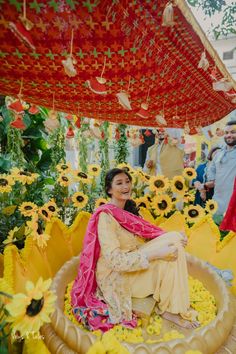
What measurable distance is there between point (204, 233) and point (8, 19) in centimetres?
207

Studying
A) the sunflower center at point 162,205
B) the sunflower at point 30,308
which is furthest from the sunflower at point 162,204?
the sunflower at point 30,308

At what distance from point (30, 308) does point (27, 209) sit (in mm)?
1627

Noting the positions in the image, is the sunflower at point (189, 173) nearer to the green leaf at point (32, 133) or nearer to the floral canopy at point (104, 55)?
the floral canopy at point (104, 55)

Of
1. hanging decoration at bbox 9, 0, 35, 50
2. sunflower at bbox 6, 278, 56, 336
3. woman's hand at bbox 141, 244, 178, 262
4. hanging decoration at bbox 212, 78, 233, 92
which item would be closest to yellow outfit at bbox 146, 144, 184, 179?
woman's hand at bbox 141, 244, 178, 262

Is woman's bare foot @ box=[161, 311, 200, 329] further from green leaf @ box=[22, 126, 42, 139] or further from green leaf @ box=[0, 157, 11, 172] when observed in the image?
green leaf @ box=[22, 126, 42, 139]

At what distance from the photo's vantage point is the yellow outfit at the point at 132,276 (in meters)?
1.68

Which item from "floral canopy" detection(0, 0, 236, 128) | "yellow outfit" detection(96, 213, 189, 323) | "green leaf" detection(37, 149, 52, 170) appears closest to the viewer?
"floral canopy" detection(0, 0, 236, 128)

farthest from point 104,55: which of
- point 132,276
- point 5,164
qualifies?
point 5,164

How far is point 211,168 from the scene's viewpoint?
3691 millimetres

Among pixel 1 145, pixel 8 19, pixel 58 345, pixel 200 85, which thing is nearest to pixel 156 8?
pixel 8 19

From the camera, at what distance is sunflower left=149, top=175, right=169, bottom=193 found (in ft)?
8.53

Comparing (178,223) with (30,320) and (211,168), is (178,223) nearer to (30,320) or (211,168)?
(211,168)

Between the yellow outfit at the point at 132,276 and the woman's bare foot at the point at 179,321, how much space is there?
34mm

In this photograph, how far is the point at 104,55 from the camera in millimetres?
1169
